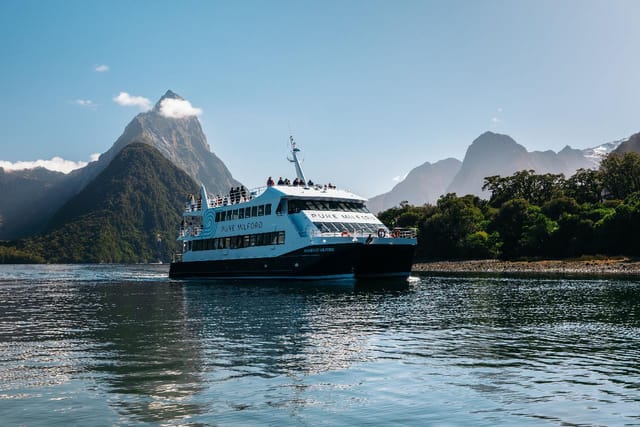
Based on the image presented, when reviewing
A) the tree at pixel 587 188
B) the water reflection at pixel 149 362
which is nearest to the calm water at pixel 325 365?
the water reflection at pixel 149 362

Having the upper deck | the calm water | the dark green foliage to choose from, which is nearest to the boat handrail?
the upper deck

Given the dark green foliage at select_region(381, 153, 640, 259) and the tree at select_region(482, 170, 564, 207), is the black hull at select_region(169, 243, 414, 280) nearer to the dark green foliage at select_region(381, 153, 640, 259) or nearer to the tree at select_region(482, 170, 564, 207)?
the dark green foliage at select_region(381, 153, 640, 259)

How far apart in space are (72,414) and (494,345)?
14.6 m

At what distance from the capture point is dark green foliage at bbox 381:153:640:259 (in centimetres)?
9569

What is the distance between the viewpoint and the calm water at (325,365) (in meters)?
13.1

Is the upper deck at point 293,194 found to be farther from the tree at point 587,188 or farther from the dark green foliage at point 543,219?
the tree at point 587,188

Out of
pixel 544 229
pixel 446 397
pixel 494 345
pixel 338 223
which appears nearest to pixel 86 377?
pixel 446 397

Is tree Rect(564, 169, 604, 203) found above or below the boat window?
above

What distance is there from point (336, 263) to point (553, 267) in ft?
163

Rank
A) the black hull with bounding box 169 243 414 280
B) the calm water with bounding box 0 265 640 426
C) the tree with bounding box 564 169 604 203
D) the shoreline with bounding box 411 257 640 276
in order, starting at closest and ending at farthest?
the calm water with bounding box 0 265 640 426 < the black hull with bounding box 169 243 414 280 < the shoreline with bounding box 411 257 640 276 < the tree with bounding box 564 169 604 203

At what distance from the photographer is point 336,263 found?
52094 mm

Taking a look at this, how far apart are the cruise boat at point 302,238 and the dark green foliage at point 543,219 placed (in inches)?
2099

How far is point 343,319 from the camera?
28984mm

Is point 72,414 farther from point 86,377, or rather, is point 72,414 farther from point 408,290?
point 408,290
